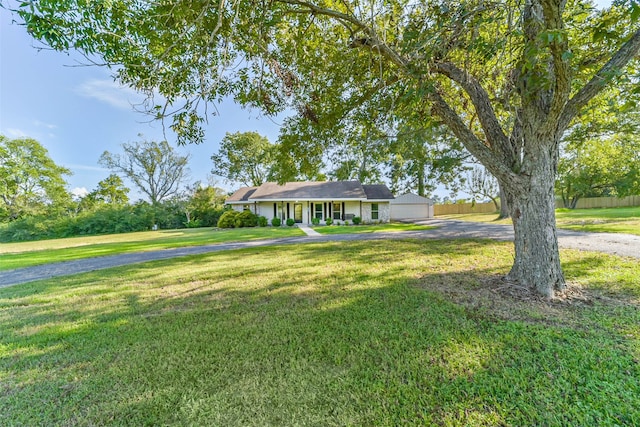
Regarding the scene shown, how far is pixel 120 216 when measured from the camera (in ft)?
83.8

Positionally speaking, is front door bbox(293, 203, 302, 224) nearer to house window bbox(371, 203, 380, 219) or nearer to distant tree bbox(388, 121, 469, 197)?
house window bbox(371, 203, 380, 219)

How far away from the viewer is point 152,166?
32812 mm

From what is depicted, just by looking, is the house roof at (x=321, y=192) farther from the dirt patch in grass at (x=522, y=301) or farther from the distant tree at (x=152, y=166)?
the dirt patch in grass at (x=522, y=301)

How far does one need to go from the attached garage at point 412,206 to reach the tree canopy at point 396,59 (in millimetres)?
23550

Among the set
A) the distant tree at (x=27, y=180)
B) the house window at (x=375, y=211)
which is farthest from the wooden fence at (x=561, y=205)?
the distant tree at (x=27, y=180)

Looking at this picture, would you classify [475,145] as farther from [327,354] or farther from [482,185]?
[482,185]

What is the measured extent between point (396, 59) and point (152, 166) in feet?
122

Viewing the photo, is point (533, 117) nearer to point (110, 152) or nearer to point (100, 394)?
point (100, 394)

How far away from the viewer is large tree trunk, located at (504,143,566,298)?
4035 millimetres

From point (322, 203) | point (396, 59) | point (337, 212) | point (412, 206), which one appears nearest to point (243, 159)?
point (322, 203)

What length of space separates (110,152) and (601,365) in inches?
1632

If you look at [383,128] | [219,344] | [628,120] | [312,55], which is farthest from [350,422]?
[628,120]

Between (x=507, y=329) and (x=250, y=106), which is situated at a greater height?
(x=250, y=106)

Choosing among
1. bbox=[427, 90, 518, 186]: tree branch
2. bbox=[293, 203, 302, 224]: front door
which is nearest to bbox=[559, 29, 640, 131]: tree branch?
bbox=[427, 90, 518, 186]: tree branch
